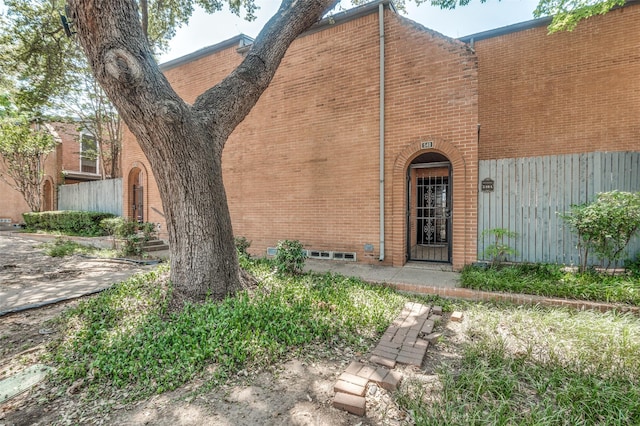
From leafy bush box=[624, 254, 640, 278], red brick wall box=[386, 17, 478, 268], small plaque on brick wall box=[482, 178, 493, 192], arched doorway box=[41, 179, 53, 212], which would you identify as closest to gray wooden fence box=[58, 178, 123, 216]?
arched doorway box=[41, 179, 53, 212]

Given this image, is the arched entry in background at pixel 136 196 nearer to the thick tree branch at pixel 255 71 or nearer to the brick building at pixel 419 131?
the brick building at pixel 419 131

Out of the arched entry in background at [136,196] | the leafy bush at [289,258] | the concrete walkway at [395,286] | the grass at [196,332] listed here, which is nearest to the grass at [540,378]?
the concrete walkway at [395,286]

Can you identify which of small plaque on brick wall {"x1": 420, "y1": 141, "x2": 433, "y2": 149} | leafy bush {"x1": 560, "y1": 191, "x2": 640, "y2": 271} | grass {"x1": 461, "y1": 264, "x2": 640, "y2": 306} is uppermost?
small plaque on brick wall {"x1": 420, "y1": 141, "x2": 433, "y2": 149}

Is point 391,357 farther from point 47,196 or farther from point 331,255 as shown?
point 47,196

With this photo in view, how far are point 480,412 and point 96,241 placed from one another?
13.2 m

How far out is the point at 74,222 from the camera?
42.7ft

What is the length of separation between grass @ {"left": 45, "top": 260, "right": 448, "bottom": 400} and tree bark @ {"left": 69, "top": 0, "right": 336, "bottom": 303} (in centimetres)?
61

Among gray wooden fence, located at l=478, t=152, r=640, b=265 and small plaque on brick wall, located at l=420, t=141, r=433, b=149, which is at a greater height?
small plaque on brick wall, located at l=420, t=141, r=433, b=149

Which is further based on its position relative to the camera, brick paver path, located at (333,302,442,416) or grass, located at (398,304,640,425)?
brick paver path, located at (333,302,442,416)

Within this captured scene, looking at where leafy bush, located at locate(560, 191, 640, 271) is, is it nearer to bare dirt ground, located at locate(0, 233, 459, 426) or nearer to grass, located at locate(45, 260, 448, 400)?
grass, located at locate(45, 260, 448, 400)

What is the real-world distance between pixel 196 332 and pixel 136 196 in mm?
10795

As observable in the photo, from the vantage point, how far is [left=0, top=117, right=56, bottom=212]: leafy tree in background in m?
14.5

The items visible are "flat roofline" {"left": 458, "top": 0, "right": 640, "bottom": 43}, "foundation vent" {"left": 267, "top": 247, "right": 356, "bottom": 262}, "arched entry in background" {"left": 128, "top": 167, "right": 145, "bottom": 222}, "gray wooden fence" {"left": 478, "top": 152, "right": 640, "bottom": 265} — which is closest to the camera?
"gray wooden fence" {"left": 478, "top": 152, "right": 640, "bottom": 265}

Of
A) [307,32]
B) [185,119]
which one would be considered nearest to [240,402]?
[185,119]
